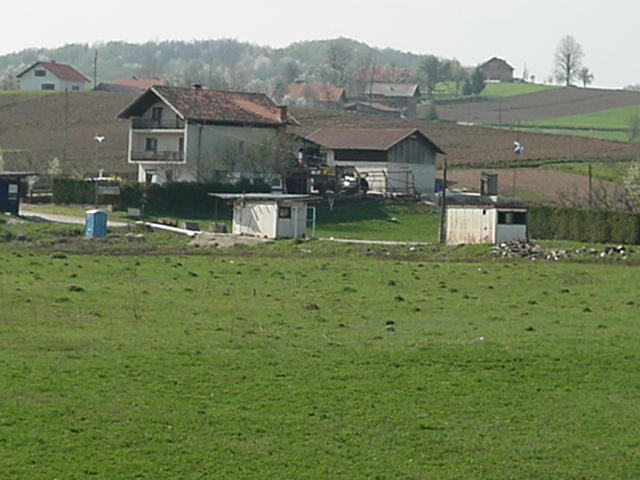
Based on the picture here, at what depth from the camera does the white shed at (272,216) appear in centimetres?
6166

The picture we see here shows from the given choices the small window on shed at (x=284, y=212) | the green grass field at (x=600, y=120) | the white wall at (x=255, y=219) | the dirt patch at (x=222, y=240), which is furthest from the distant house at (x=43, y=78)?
the dirt patch at (x=222, y=240)

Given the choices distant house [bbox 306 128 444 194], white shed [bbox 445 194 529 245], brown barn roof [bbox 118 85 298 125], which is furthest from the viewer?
distant house [bbox 306 128 444 194]

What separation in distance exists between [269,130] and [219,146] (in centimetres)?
482

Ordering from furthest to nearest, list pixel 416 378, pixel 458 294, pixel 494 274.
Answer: pixel 494 274, pixel 458 294, pixel 416 378

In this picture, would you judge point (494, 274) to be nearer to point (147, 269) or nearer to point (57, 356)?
point (147, 269)

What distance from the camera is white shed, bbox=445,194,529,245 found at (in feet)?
181

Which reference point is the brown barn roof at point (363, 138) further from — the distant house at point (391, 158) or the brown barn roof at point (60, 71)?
the brown barn roof at point (60, 71)

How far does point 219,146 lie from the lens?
88.1 meters

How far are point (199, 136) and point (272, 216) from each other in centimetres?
2670

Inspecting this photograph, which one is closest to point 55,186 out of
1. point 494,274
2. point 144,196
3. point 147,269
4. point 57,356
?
point 144,196

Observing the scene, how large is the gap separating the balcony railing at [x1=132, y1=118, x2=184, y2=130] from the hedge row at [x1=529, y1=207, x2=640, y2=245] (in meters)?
36.1

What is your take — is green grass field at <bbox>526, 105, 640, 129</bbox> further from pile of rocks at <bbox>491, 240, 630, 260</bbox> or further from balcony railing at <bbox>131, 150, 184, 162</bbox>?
pile of rocks at <bbox>491, 240, 630, 260</bbox>

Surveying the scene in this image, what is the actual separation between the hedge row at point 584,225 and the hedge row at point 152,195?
82.5ft

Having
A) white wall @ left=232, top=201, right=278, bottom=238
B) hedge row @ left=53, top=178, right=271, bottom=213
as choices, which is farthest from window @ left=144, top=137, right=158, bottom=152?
white wall @ left=232, top=201, right=278, bottom=238
